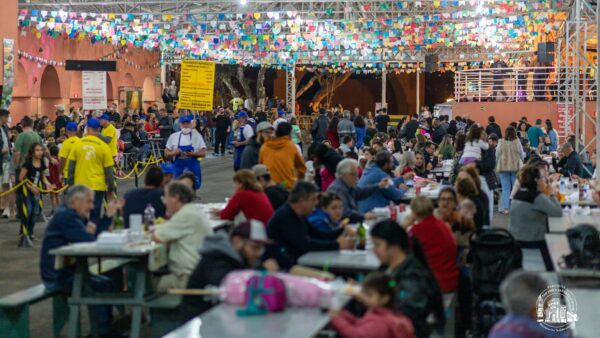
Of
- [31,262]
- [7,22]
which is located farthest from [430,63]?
[31,262]

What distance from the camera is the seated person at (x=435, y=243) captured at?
866 centimetres

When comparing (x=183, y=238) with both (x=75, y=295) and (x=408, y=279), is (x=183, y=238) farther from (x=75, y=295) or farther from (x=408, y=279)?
(x=408, y=279)

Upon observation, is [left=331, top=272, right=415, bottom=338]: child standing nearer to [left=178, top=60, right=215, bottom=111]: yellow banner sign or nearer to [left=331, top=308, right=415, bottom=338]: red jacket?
[left=331, top=308, right=415, bottom=338]: red jacket

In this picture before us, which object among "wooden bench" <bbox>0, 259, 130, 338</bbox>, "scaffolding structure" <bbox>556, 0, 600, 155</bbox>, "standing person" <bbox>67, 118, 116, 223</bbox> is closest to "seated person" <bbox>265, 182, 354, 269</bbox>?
"wooden bench" <bbox>0, 259, 130, 338</bbox>

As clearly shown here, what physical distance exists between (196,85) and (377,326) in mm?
14906

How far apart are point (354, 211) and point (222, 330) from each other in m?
5.94

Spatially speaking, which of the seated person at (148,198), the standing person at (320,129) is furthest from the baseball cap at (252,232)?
the standing person at (320,129)

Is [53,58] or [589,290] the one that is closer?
[589,290]

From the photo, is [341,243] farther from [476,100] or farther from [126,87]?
[126,87]

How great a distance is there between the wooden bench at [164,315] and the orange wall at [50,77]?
75.4ft

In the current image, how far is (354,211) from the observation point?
1196 cm

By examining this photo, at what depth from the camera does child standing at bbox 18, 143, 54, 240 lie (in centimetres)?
1584

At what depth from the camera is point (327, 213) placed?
10.3 metres

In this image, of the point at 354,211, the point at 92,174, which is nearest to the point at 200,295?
the point at 354,211
